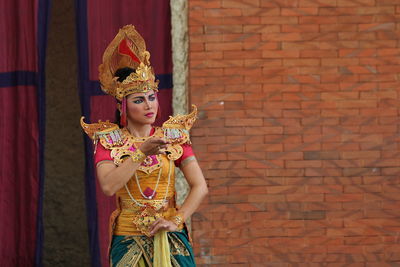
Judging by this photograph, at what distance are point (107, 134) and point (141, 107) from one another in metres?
0.25

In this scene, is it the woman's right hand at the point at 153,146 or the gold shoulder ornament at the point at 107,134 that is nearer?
the woman's right hand at the point at 153,146

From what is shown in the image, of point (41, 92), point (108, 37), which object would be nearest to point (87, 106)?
→ point (41, 92)

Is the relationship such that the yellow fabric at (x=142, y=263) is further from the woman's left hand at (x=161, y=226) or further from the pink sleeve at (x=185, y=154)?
the pink sleeve at (x=185, y=154)

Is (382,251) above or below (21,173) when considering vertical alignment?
below

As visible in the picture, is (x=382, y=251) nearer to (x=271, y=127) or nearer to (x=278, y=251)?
(x=278, y=251)

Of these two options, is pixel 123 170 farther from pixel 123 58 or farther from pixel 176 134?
pixel 123 58

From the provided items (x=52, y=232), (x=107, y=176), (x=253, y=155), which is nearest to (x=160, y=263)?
(x=107, y=176)

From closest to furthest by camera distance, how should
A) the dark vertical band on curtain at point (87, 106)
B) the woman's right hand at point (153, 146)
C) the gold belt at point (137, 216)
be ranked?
1. the woman's right hand at point (153, 146)
2. the gold belt at point (137, 216)
3. the dark vertical band on curtain at point (87, 106)

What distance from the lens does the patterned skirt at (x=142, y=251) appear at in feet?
15.8

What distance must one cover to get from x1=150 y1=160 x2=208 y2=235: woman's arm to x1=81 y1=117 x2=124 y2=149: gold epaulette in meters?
0.42

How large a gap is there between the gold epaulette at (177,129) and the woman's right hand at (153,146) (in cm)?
34

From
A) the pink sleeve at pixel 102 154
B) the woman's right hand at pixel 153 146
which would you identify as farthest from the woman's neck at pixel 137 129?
the woman's right hand at pixel 153 146

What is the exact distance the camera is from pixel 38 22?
732cm

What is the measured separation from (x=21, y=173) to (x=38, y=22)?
52.6 inches
